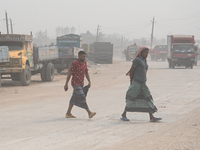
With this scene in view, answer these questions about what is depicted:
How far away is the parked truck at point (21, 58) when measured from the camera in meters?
15.3

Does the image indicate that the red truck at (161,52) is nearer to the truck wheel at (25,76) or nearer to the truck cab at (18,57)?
the truck cab at (18,57)

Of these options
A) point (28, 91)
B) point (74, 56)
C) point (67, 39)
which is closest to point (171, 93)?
point (28, 91)

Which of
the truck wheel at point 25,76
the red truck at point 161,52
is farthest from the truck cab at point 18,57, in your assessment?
the red truck at point 161,52

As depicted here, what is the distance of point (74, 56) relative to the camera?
23.2m

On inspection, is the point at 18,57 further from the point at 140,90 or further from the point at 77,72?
the point at 140,90

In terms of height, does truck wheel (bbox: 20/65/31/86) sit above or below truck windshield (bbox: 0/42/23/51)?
below

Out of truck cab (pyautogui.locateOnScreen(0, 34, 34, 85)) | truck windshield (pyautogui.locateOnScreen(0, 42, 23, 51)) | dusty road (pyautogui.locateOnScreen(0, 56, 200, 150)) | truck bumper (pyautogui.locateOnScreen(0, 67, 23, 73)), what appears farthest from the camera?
truck windshield (pyautogui.locateOnScreen(0, 42, 23, 51))

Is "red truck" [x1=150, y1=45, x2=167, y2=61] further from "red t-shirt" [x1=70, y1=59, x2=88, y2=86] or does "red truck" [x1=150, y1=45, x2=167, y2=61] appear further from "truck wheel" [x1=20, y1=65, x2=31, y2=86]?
"red t-shirt" [x1=70, y1=59, x2=88, y2=86]

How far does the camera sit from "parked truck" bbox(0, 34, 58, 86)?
50.1 ft

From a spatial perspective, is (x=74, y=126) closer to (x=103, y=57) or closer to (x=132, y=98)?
(x=132, y=98)

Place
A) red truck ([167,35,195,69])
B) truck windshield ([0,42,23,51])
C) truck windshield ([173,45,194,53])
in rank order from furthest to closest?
truck windshield ([173,45,194,53])
red truck ([167,35,195,69])
truck windshield ([0,42,23,51])

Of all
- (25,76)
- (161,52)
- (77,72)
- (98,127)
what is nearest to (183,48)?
(25,76)

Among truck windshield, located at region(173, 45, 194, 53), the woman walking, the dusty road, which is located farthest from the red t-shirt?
truck windshield, located at region(173, 45, 194, 53)

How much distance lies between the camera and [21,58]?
15.6 m
